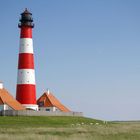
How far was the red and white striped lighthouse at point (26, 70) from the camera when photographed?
58062 millimetres

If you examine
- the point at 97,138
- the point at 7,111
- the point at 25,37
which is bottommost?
the point at 97,138

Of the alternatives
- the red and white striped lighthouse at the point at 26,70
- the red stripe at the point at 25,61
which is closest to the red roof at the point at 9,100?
the red and white striped lighthouse at the point at 26,70

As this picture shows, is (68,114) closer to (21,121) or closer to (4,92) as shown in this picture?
(4,92)

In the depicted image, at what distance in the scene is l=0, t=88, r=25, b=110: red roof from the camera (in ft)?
193

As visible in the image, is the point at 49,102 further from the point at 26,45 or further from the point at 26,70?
the point at 26,45

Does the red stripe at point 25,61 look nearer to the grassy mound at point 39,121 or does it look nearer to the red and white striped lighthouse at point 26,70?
the red and white striped lighthouse at point 26,70

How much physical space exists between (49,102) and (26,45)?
14619 mm

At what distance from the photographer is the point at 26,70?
191 feet

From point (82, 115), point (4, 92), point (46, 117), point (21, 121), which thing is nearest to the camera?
point (21, 121)

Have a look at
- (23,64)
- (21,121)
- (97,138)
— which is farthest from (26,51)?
(97,138)

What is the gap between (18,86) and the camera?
58281mm

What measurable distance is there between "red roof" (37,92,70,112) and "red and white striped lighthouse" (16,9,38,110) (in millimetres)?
10803

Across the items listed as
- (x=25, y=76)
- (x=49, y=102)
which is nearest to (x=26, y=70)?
(x=25, y=76)

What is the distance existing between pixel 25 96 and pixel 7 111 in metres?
3.12
